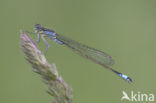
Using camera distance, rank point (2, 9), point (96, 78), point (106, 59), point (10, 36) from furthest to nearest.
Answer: point (2, 9) < point (10, 36) < point (96, 78) < point (106, 59)

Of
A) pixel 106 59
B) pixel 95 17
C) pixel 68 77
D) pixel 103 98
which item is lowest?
pixel 103 98

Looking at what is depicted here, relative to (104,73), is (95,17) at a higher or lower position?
higher

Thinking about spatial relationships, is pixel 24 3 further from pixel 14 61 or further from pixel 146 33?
pixel 146 33

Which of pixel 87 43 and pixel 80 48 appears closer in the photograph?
pixel 80 48

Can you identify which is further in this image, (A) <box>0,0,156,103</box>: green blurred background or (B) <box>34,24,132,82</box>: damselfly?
(A) <box>0,0,156,103</box>: green blurred background

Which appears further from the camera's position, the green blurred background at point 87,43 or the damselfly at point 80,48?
the green blurred background at point 87,43

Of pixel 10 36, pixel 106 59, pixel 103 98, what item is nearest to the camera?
pixel 106 59

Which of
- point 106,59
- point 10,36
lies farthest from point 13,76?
point 106,59

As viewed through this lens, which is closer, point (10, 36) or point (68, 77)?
point (68, 77)
